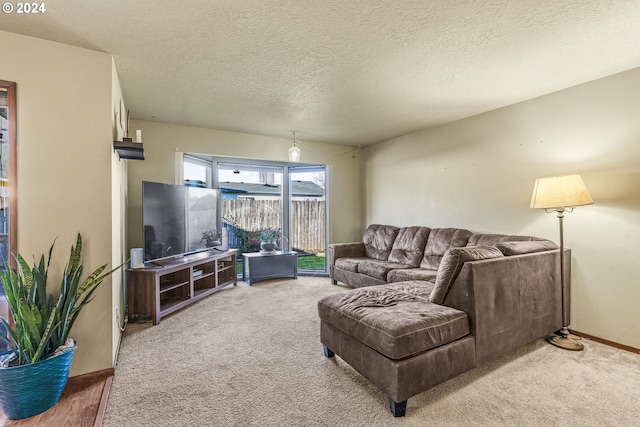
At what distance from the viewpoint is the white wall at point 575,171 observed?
2449 millimetres

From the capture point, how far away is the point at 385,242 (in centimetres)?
445

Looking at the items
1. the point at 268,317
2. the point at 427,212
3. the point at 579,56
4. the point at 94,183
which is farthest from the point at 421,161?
the point at 94,183

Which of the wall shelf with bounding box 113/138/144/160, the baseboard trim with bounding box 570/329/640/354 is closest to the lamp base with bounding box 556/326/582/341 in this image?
the baseboard trim with bounding box 570/329/640/354

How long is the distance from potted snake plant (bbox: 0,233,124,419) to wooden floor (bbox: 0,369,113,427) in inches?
1.9

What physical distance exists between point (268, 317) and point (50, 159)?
236 cm

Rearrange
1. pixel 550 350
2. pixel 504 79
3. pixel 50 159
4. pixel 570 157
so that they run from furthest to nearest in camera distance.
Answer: pixel 570 157 → pixel 504 79 → pixel 550 350 → pixel 50 159

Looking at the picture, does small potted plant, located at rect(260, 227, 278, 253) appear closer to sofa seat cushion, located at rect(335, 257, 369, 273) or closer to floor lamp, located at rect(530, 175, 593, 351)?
sofa seat cushion, located at rect(335, 257, 369, 273)

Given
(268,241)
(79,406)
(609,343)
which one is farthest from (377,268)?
(79,406)

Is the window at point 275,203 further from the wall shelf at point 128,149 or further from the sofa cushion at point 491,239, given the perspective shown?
the sofa cushion at point 491,239

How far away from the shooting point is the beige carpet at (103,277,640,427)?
1606 mm

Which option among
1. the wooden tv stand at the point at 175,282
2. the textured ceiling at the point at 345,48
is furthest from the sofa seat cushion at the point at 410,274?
the wooden tv stand at the point at 175,282

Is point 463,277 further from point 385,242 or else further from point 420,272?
point 385,242

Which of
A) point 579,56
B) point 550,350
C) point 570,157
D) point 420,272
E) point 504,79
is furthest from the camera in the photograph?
point 420,272

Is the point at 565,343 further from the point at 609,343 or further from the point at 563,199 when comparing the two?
the point at 563,199
